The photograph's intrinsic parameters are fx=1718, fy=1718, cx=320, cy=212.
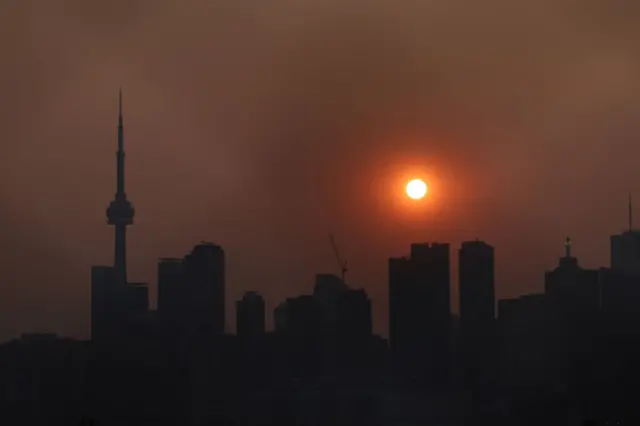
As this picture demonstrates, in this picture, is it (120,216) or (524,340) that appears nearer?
(524,340)

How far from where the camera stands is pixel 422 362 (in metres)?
76.1

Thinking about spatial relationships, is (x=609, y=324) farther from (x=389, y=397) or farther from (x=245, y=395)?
(x=245, y=395)

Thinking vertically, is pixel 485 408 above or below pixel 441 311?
below

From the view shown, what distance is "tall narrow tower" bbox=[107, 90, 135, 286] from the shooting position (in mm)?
82688

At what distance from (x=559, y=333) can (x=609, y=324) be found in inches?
88.0

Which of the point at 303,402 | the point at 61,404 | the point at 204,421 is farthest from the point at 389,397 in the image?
the point at 61,404

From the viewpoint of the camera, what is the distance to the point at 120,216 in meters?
92.6

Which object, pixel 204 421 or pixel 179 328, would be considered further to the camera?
pixel 179 328

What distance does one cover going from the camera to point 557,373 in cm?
7200

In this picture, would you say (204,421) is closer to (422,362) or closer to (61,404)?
(61,404)

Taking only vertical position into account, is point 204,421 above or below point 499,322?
below

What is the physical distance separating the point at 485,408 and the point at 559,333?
24.5ft

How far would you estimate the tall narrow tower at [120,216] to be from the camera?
82688 mm

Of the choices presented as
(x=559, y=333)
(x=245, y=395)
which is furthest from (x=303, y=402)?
(x=559, y=333)
